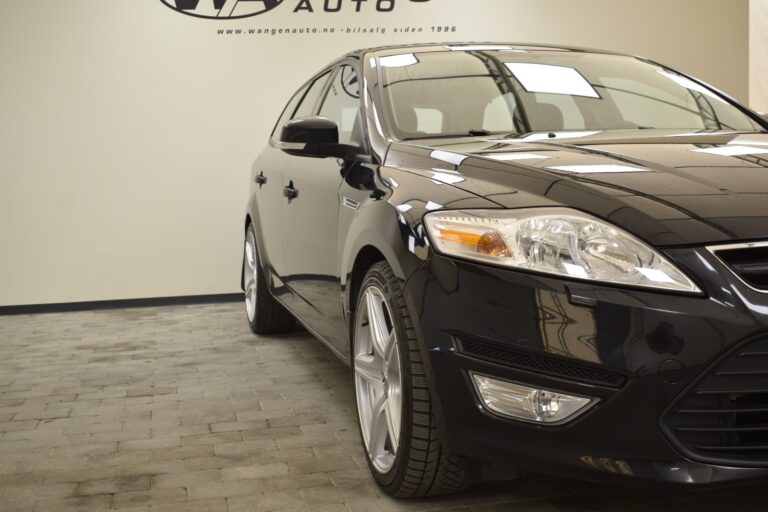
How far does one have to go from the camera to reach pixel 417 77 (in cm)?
299

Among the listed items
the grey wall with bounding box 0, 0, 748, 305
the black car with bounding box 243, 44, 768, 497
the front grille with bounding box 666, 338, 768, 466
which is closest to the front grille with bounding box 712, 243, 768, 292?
the black car with bounding box 243, 44, 768, 497

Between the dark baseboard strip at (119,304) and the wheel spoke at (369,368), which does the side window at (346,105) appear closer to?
the wheel spoke at (369,368)

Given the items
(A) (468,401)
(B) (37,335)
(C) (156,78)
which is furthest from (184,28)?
(A) (468,401)

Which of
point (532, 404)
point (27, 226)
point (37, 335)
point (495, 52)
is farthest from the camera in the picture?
point (27, 226)

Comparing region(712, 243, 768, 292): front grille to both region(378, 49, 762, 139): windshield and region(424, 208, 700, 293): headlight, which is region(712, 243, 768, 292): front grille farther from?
region(378, 49, 762, 139): windshield

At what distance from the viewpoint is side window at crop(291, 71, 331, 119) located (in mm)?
3851

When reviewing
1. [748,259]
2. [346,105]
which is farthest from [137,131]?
[748,259]

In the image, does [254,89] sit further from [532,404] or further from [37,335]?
[532,404]

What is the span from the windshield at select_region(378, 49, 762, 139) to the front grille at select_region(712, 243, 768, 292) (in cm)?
112

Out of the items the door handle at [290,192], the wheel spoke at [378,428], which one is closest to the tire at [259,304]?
the door handle at [290,192]

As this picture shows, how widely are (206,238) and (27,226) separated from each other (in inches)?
47.2

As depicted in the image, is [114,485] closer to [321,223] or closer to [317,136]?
[321,223]

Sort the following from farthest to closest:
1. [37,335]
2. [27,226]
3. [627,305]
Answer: [27,226] < [37,335] < [627,305]

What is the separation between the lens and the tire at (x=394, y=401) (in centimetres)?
208
